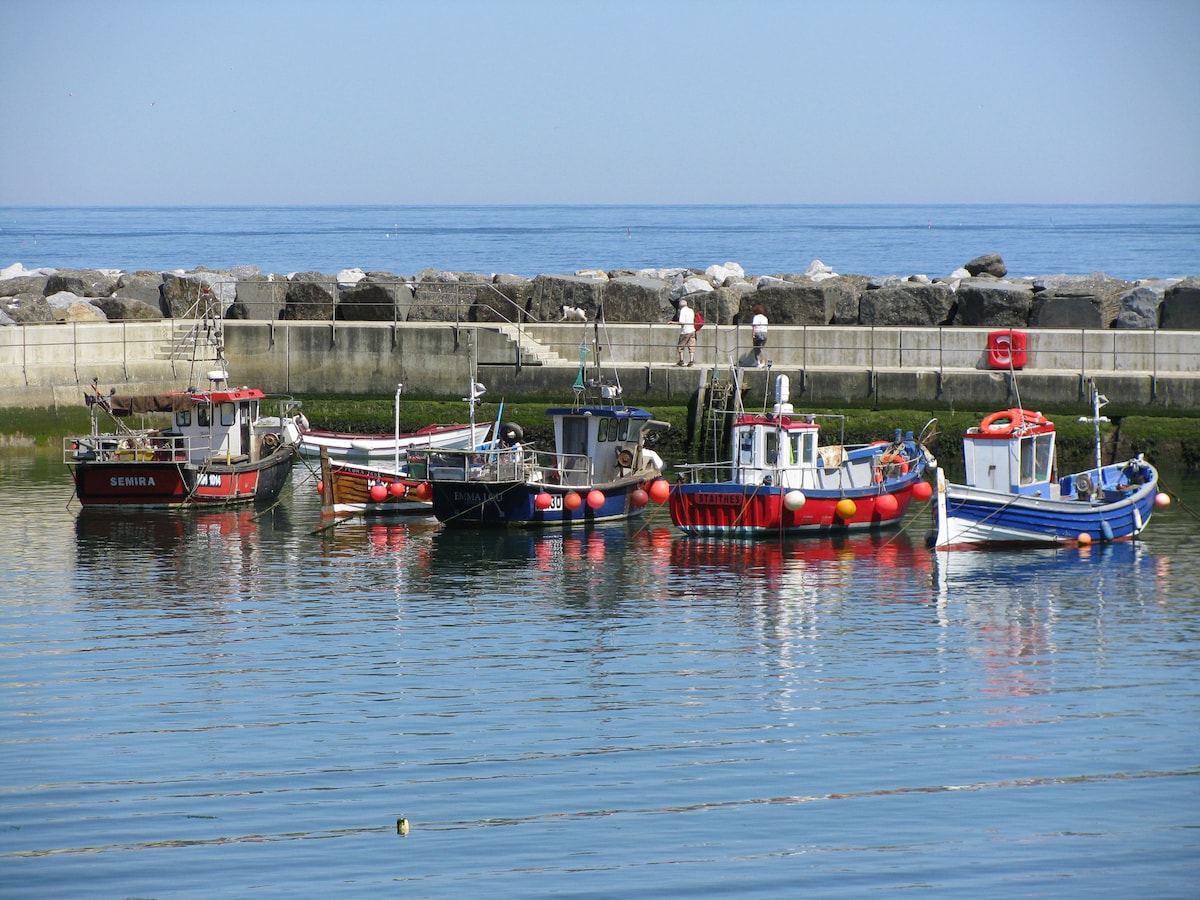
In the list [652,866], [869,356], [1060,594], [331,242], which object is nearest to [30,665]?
[652,866]

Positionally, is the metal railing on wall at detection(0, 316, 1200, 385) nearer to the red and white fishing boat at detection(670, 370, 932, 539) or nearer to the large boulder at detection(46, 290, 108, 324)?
the large boulder at detection(46, 290, 108, 324)

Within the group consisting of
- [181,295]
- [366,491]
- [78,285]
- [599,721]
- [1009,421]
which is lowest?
[599,721]

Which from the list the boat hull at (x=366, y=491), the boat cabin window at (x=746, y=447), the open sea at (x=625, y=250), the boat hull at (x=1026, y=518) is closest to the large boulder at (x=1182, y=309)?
the boat hull at (x=1026, y=518)

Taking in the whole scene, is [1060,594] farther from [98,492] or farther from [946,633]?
[98,492]

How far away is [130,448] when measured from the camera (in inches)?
1236

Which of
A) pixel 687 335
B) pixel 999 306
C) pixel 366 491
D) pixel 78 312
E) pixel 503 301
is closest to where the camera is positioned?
pixel 366 491

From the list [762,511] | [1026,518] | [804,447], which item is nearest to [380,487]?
[762,511]

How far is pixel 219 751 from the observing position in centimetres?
1512

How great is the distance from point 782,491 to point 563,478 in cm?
454

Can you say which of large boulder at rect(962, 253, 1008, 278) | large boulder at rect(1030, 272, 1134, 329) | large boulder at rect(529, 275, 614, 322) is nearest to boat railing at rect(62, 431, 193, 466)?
large boulder at rect(529, 275, 614, 322)

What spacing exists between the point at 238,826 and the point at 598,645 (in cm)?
752

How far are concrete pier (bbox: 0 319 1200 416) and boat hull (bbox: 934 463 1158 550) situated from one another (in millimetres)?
7842

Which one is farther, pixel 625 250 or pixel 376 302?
pixel 625 250

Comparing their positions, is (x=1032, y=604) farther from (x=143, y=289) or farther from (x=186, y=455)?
(x=143, y=289)
